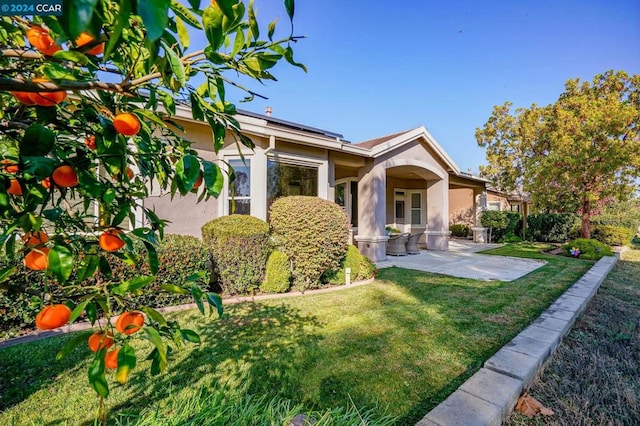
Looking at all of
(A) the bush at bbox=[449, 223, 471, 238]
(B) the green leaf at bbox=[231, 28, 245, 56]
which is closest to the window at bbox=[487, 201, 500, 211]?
(A) the bush at bbox=[449, 223, 471, 238]

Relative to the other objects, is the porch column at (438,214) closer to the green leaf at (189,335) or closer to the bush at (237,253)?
the bush at (237,253)

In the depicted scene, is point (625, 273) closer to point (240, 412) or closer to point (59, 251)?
point (240, 412)

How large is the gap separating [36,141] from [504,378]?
3731 millimetres

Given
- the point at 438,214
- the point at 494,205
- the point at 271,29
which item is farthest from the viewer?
the point at 494,205

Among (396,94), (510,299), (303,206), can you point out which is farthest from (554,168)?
(303,206)

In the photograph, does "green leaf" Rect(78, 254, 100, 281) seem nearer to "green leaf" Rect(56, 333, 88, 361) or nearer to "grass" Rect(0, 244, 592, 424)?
"green leaf" Rect(56, 333, 88, 361)

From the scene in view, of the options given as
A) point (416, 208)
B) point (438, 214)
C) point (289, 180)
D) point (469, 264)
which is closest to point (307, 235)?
point (289, 180)

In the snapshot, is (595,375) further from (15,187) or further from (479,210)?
(479,210)

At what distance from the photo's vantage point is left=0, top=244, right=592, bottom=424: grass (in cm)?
271

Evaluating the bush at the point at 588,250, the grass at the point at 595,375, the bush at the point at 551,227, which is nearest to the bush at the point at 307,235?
the grass at the point at 595,375

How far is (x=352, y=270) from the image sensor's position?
7766 mm

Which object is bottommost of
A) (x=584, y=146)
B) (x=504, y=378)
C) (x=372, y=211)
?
(x=504, y=378)

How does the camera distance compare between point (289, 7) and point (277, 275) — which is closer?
point (289, 7)

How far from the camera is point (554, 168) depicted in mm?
12141
